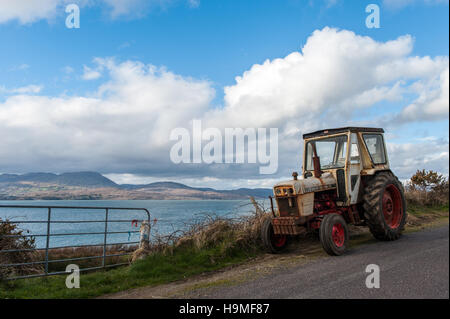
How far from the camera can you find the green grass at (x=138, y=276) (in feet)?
19.0

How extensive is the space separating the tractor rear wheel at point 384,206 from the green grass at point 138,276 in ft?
9.91

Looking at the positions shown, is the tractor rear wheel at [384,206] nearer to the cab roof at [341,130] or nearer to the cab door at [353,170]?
the cab door at [353,170]

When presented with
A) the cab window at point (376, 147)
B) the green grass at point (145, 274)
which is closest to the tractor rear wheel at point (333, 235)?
the green grass at point (145, 274)

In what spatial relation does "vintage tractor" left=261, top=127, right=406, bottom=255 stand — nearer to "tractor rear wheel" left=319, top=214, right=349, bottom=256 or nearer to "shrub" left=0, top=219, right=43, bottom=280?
"tractor rear wheel" left=319, top=214, right=349, bottom=256

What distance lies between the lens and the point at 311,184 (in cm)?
789

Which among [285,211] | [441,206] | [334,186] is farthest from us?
[441,206]

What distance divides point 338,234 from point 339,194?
1139 millimetres

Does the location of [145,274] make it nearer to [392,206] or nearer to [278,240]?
[278,240]

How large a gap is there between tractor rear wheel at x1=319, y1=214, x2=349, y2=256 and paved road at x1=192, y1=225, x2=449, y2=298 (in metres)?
0.23

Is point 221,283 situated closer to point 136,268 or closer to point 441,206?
point 136,268

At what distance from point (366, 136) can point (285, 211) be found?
10.2 feet

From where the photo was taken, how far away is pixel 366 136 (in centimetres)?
884
